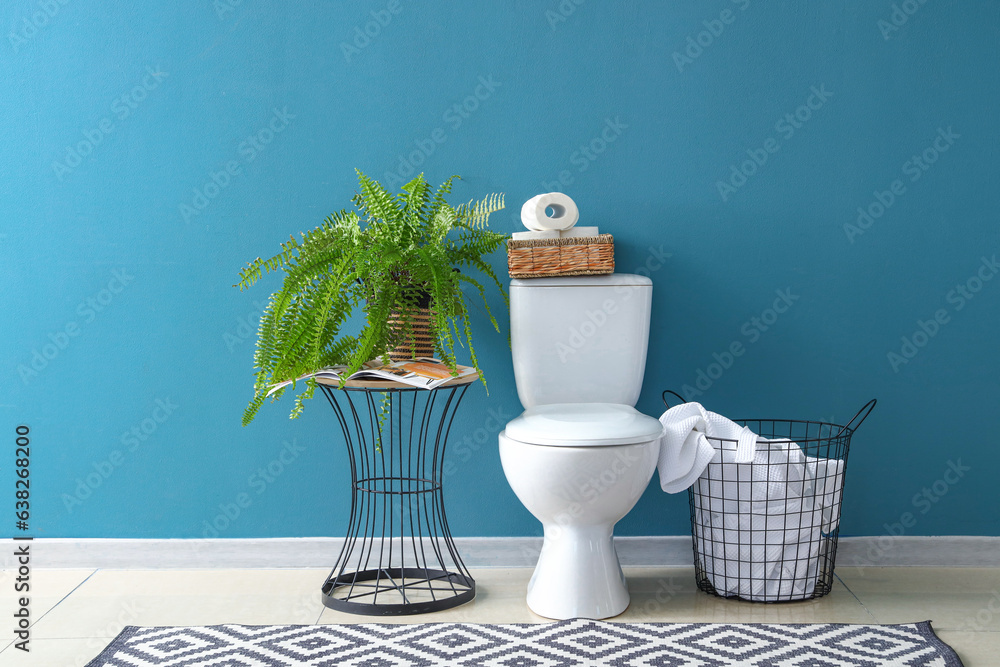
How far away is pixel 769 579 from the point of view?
1.95 meters

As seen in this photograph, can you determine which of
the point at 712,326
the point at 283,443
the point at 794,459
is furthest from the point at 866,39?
the point at 283,443

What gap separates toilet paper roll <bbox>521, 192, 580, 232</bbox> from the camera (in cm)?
203

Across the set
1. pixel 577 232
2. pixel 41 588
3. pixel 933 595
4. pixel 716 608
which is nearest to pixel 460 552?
pixel 716 608

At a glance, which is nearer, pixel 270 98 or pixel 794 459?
pixel 794 459

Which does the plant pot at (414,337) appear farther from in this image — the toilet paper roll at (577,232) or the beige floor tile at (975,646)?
the beige floor tile at (975,646)

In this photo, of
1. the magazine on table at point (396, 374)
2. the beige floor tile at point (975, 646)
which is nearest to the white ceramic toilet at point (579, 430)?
the magazine on table at point (396, 374)

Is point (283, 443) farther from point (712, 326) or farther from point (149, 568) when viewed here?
point (712, 326)

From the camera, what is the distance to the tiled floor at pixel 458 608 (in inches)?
69.9

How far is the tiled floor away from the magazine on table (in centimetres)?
57

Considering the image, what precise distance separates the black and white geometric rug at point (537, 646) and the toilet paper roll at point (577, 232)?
3.16ft

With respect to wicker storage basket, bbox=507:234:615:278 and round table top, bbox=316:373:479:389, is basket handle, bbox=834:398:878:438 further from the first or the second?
round table top, bbox=316:373:479:389

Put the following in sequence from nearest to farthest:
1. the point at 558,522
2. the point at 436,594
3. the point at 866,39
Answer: the point at 558,522 → the point at 436,594 → the point at 866,39

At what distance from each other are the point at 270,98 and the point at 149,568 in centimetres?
139

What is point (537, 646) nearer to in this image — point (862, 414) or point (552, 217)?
point (552, 217)
